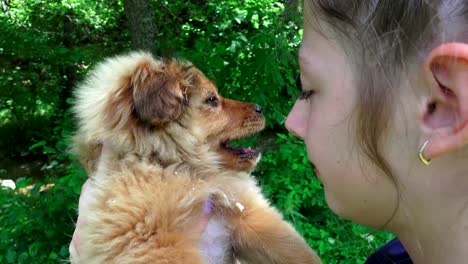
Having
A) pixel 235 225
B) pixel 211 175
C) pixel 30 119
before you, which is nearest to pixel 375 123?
pixel 235 225

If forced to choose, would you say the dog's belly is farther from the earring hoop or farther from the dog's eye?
→ the earring hoop

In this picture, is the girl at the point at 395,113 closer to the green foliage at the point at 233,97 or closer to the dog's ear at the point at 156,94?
the green foliage at the point at 233,97

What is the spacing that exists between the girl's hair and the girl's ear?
0.03 meters

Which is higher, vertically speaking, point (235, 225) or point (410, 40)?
point (410, 40)

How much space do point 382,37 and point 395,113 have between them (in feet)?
0.47

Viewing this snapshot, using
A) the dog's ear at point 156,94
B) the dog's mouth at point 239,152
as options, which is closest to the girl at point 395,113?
the dog's ear at point 156,94

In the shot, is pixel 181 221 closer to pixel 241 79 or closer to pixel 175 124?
pixel 175 124

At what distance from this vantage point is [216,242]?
2.23 metres

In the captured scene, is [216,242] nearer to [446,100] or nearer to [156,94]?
[156,94]

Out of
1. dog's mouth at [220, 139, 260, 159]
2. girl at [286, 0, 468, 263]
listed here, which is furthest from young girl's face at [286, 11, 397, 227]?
dog's mouth at [220, 139, 260, 159]

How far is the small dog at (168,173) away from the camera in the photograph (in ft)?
6.56

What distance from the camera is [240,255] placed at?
Answer: 231 centimetres

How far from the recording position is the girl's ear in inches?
30.1

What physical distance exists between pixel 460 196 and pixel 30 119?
787cm
